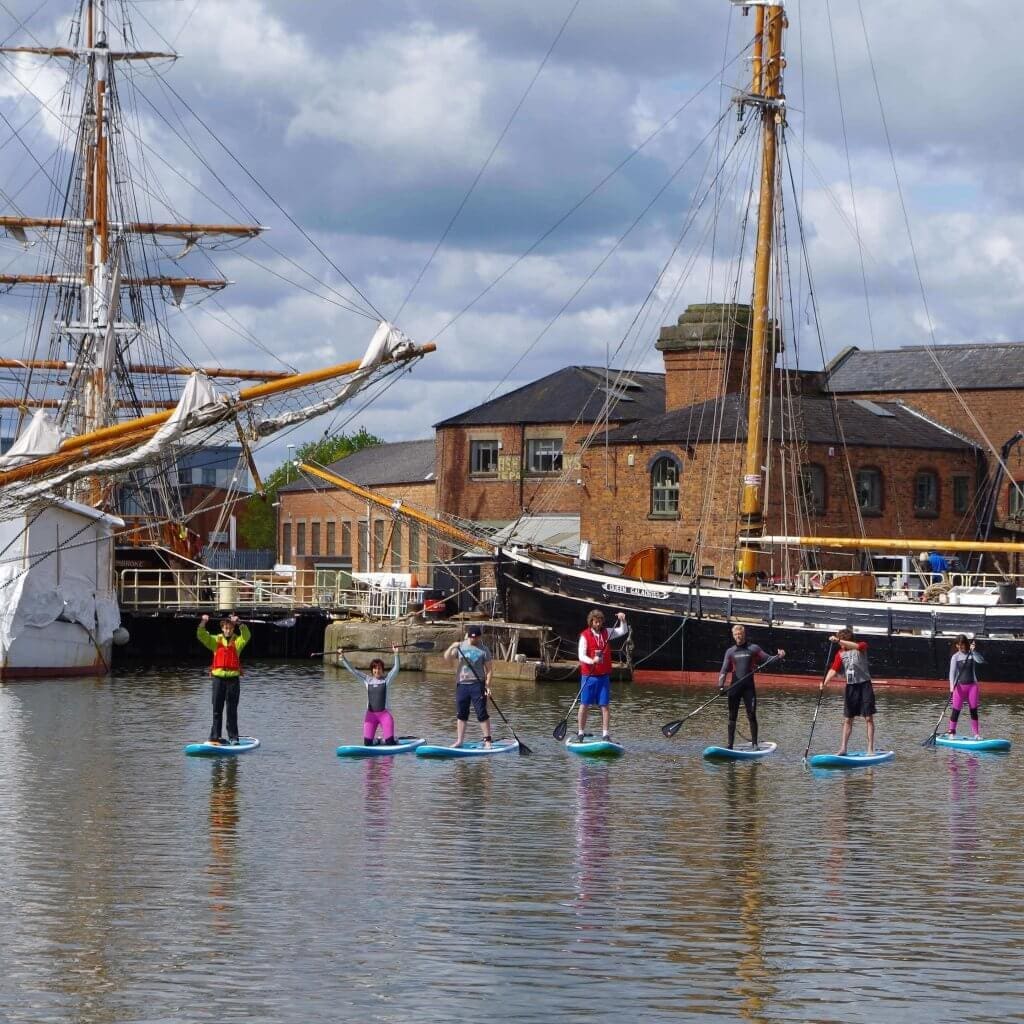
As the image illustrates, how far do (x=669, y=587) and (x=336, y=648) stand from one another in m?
11.8

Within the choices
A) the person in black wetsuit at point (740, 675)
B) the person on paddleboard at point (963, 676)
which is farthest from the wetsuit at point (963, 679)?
the person in black wetsuit at point (740, 675)

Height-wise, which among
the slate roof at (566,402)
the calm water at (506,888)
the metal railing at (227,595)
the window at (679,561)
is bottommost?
the calm water at (506,888)

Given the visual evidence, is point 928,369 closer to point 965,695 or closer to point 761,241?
point 761,241

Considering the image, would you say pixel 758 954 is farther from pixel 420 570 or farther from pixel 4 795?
pixel 420 570

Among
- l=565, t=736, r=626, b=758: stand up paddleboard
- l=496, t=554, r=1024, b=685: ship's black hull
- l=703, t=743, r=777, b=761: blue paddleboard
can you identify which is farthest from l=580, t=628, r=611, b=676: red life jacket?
l=496, t=554, r=1024, b=685: ship's black hull

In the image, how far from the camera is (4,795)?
21.1 meters

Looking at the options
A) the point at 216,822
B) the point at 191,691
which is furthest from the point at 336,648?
the point at 216,822

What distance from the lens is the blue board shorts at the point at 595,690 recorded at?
26.8m

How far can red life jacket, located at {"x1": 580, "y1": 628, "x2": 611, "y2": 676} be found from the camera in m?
26.3

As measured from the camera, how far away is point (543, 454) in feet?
A: 235

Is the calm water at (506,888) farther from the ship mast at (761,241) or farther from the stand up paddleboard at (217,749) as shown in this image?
the ship mast at (761,241)

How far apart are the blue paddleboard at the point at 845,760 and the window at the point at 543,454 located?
45.5m

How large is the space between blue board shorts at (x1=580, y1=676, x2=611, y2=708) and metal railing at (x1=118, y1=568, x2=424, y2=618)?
30.7 metres

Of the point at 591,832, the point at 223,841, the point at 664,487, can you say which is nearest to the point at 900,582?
the point at 664,487
